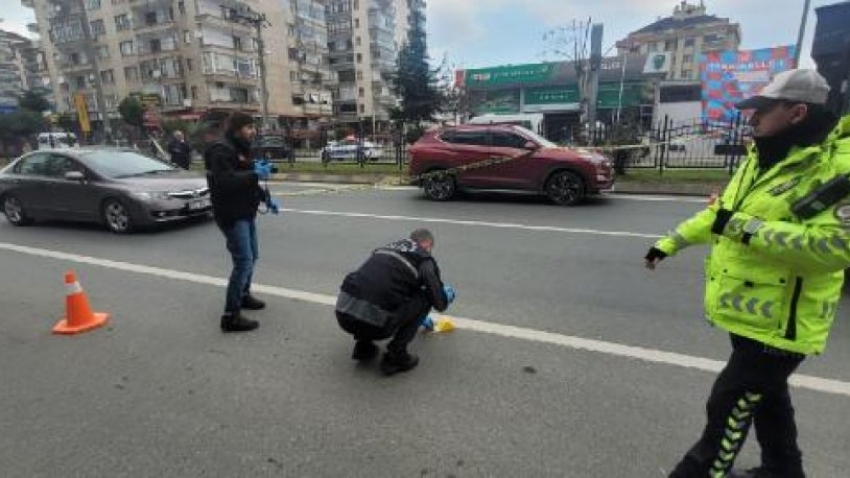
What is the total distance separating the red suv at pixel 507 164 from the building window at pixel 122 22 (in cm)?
5661

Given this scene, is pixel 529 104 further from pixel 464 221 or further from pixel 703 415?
pixel 703 415

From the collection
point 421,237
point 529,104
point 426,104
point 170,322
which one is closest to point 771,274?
point 421,237

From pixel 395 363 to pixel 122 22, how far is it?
64628mm

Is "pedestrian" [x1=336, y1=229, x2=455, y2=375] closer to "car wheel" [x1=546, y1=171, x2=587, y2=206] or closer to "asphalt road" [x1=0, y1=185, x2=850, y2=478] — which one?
"asphalt road" [x1=0, y1=185, x2=850, y2=478]

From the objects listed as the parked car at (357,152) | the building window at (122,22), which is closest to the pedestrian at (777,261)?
the parked car at (357,152)

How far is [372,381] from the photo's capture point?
3.35 metres

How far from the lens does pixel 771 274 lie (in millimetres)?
1878

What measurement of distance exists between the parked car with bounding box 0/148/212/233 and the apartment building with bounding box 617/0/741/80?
3678 inches

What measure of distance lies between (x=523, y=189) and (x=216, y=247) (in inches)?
240

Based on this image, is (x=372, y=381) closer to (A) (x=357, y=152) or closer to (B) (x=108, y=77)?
(A) (x=357, y=152)

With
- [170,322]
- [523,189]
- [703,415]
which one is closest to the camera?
[703,415]

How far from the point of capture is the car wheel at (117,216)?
825 cm

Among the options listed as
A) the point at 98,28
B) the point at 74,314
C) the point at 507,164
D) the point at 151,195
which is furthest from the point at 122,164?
the point at 98,28

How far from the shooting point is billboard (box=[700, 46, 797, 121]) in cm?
2973
